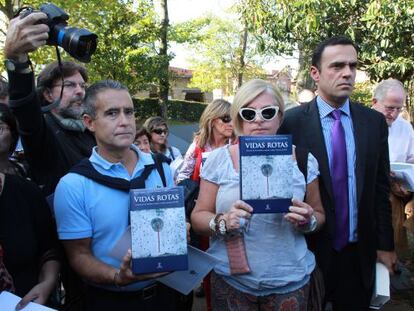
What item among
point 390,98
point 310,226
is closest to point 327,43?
point 310,226

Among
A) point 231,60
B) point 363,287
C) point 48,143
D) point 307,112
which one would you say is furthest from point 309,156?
point 231,60

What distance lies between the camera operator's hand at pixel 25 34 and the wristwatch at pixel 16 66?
0.04 meters

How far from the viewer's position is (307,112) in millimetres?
2826

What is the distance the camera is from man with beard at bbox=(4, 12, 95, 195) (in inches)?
81.7

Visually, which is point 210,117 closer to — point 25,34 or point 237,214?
point 237,214

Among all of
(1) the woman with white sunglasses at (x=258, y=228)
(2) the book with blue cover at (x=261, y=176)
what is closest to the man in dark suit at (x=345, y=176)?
(1) the woman with white sunglasses at (x=258, y=228)

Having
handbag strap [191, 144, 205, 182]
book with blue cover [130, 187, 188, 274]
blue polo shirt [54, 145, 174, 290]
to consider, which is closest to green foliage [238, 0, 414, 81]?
handbag strap [191, 144, 205, 182]

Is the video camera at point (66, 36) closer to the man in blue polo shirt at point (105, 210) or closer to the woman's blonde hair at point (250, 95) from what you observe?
the man in blue polo shirt at point (105, 210)

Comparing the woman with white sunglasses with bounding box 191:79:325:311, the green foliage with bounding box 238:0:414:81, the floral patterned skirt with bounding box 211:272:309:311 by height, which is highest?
the green foliage with bounding box 238:0:414:81

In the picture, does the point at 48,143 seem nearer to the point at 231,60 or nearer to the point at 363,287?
the point at 363,287

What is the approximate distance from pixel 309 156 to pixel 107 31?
1493 centimetres

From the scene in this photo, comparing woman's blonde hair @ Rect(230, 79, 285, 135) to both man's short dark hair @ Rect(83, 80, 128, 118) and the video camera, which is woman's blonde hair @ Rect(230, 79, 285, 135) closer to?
man's short dark hair @ Rect(83, 80, 128, 118)

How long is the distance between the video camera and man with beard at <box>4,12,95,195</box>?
0.36 feet

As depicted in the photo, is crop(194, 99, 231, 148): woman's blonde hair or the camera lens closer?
the camera lens
